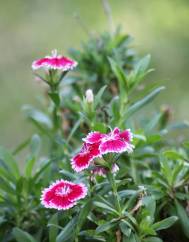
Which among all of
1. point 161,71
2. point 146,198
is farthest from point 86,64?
point 161,71

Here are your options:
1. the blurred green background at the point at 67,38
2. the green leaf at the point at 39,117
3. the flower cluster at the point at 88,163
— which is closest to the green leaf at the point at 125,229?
the flower cluster at the point at 88,163

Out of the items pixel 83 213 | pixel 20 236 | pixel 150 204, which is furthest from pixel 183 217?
pixel 20 236

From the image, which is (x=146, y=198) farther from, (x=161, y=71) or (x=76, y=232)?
(x=161, y=71)

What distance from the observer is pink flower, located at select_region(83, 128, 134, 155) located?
87cm

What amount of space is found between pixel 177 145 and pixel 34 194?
511mm

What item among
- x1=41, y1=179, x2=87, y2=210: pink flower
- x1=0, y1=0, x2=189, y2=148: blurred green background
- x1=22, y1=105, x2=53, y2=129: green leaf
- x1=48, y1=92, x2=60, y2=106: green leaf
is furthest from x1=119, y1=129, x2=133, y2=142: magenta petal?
x1=0, y1=0, x2=189, y2=148: blurred green background

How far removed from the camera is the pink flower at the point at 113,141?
866 mm

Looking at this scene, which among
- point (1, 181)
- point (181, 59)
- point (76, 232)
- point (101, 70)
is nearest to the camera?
point (76, 232)

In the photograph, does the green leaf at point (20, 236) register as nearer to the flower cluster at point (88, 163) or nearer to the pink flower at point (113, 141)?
the flower cluster at point (88, 163)

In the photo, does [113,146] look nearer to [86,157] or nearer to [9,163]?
[86,157]

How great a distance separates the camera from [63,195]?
35.6 inches

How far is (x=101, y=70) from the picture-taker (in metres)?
1.45

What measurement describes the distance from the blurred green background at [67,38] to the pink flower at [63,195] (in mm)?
1799

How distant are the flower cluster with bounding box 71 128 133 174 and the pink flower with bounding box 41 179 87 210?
0.04 metres
